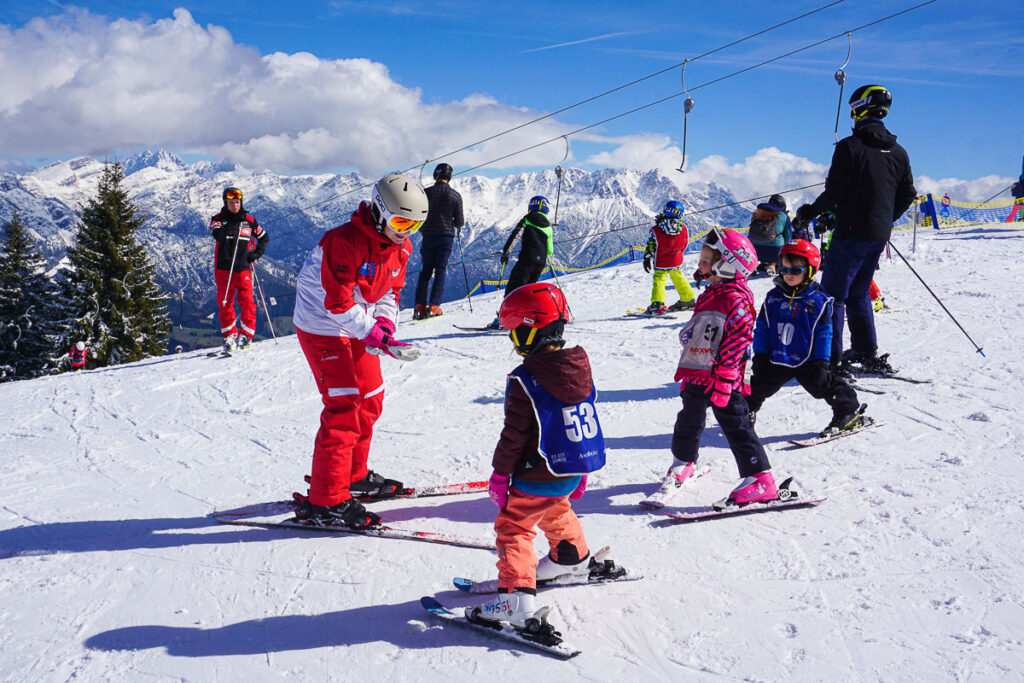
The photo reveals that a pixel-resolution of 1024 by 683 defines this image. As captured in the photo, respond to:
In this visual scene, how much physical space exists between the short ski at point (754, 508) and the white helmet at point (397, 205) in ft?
8.25

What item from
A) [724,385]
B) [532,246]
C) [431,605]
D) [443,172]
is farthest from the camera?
[443,172]

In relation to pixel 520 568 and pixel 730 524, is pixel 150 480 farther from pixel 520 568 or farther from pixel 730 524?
pixel 730 524

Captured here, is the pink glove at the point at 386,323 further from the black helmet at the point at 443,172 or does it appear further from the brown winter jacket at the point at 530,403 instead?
the black helmet at the point at 443,172

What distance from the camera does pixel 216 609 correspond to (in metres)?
3.28

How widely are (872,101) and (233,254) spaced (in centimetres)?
906

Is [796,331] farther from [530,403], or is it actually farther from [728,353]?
[530,403]

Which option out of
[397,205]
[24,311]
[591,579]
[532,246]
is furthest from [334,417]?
[24,311]

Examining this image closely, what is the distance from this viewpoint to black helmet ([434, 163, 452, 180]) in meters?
10.4

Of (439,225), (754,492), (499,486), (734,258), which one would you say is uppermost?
(439,225)

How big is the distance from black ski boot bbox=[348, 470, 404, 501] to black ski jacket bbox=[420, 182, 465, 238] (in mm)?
6935

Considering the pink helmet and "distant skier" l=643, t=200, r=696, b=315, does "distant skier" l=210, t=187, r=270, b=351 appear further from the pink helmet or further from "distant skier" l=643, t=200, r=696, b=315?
the pink helmet

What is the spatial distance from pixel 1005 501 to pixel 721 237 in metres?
2.44

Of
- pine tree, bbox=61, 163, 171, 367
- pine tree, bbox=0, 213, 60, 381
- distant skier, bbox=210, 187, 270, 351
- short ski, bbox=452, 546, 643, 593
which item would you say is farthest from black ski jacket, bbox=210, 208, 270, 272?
pine tree, bbox=0, 213, 60, 381

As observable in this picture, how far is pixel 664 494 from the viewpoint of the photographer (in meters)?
4.23
